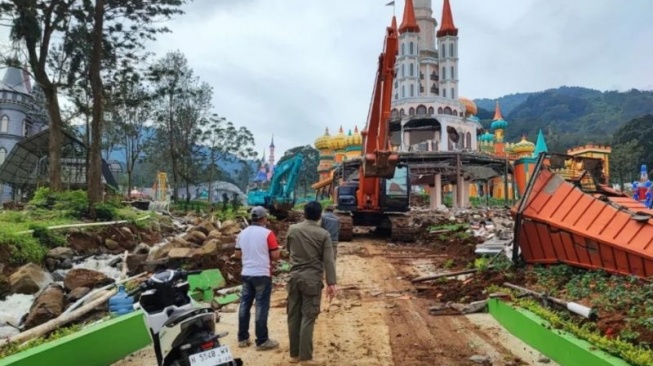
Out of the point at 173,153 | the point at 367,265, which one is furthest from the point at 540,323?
the point at 173,153

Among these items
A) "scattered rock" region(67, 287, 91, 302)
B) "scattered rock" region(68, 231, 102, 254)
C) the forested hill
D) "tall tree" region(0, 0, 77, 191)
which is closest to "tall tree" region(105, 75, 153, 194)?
"tall tree" region(0, 0, 77, 191)

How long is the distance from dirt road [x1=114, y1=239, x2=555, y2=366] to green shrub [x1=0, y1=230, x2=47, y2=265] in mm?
4361

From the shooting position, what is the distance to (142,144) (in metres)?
35.8

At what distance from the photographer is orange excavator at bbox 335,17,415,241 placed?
15703mm

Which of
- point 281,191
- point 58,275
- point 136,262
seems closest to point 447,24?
point 281,191

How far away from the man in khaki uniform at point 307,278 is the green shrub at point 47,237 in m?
6.99

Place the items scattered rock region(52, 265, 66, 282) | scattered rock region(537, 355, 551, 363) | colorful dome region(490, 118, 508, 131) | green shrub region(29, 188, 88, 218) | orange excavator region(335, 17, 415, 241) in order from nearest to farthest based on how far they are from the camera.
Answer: scattered rock region(537, 355, 551, 363) < scattered rock region(52, 265, 66, 282) < green shrub region(29, 188, 88, 218) < orange excavator region(335, 17, 415, 241) < colorful dome region(490, 118, 508, 131)

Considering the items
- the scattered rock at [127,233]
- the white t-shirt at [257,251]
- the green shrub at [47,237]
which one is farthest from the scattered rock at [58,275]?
the white t-shirt at [257,251]

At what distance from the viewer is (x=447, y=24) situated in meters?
43.3

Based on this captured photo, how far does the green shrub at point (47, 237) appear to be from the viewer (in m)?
10.1

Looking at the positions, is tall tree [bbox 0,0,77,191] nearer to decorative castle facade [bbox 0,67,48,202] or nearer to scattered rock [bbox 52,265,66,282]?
scattered rock [bbox 52,265,66,282]

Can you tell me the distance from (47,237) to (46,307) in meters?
4.13

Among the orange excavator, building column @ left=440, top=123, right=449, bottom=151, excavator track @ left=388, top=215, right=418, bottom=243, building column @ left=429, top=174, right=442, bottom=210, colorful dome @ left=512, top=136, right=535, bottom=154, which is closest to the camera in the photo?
the orange excavator

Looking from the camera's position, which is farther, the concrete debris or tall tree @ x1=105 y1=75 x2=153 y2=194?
tall tree @ x1=105 y1=75 x2=153 y2=194
